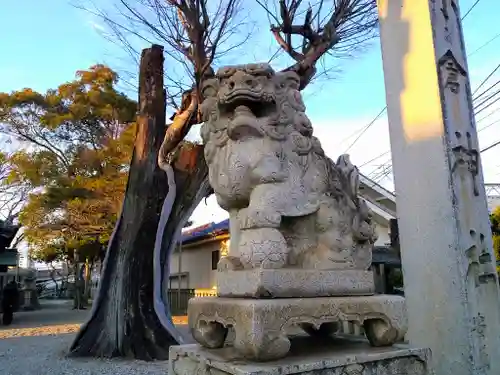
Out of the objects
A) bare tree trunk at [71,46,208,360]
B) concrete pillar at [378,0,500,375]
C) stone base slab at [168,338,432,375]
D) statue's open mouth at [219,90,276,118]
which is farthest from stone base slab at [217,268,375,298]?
bare tree trunk at [71,46,208,360]

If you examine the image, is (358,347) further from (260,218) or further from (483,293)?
(483,293)

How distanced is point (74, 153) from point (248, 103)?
10848 mm

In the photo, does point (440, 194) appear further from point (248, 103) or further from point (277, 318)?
point (277, 318)

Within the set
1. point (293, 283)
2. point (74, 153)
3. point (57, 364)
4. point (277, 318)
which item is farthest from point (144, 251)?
point (74, 153)

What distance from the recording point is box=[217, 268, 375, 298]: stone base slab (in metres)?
1.86

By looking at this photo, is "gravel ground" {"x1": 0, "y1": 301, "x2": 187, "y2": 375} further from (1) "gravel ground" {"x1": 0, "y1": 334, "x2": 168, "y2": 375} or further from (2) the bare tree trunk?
(2) the bare tree trunk

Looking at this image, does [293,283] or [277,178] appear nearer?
[293,283]

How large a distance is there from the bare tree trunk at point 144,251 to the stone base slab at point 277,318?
3.97 m

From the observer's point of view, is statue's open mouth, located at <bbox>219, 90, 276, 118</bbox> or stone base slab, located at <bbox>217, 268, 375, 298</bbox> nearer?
stone base slab, located at <bbox>217, 268, 375, 298</bbox>

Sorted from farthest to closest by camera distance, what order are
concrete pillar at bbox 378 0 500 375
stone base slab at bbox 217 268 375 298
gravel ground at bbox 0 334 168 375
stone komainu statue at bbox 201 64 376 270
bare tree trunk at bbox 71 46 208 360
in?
bare tree trunk at bbox 71 46 208 360
gravel ground at bbox 0 334 168 375
concrete pillar at bbox 378 0 500 375
stone komainu statue at bbox 201 64 376 270
stone base slab at bbox 217 268 375 298

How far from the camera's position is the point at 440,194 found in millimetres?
3182

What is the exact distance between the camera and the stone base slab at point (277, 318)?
5.60 feet

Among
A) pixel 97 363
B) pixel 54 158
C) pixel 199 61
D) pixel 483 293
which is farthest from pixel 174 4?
pixel 54 158

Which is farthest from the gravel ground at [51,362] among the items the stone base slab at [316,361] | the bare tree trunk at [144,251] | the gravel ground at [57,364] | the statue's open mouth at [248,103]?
the statue's open mouth at [248,103]
